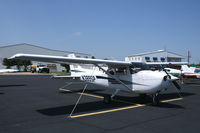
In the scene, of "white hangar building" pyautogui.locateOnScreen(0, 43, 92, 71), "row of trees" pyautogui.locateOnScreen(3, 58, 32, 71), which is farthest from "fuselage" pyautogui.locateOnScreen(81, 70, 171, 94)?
"row of trees" pyautogui.locateOnScreen(3, 58, 32, 71)

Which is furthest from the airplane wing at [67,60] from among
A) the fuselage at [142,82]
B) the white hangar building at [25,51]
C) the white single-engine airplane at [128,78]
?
the white hangar building at [25,51]

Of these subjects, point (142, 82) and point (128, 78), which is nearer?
point (142, 82)

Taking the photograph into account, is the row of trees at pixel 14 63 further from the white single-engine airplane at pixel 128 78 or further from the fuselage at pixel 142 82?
the fuselage at pixel 142 82

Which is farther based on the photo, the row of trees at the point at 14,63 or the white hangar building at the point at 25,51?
the white hangar building at the point at 25,51

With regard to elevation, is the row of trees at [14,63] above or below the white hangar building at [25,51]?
below

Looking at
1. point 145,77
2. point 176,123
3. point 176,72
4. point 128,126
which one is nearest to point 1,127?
point 128,126

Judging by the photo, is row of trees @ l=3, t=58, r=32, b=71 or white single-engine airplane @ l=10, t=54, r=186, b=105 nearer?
white single-engine airplane @ l=10, t=54, r=186, b=105

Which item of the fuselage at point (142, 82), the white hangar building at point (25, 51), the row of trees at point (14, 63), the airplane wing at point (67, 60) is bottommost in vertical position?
the fuselage at point (142, 82)

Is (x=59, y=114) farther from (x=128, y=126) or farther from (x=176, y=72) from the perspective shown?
(x=176, y=72)

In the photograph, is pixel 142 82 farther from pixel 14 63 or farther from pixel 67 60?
pixel 14 63

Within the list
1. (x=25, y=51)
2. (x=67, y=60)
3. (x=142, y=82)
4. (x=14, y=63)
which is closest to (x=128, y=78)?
(x=142, y=82)

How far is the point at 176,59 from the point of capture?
7044 cm

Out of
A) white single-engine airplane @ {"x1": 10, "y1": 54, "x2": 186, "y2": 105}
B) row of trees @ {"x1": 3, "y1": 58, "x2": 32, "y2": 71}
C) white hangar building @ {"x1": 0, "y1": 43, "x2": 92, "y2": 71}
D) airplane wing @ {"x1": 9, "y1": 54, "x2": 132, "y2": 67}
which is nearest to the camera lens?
airplane wing @ {"x1": 9, "y1": 54, "x2": 132, "y2": 67}

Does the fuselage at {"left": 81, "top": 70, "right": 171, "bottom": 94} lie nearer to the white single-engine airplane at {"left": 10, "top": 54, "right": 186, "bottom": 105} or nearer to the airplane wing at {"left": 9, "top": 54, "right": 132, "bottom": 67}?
the white single-engine airplane at {"left": 10, "top": 54, "right": 186, "bottom": 105}
